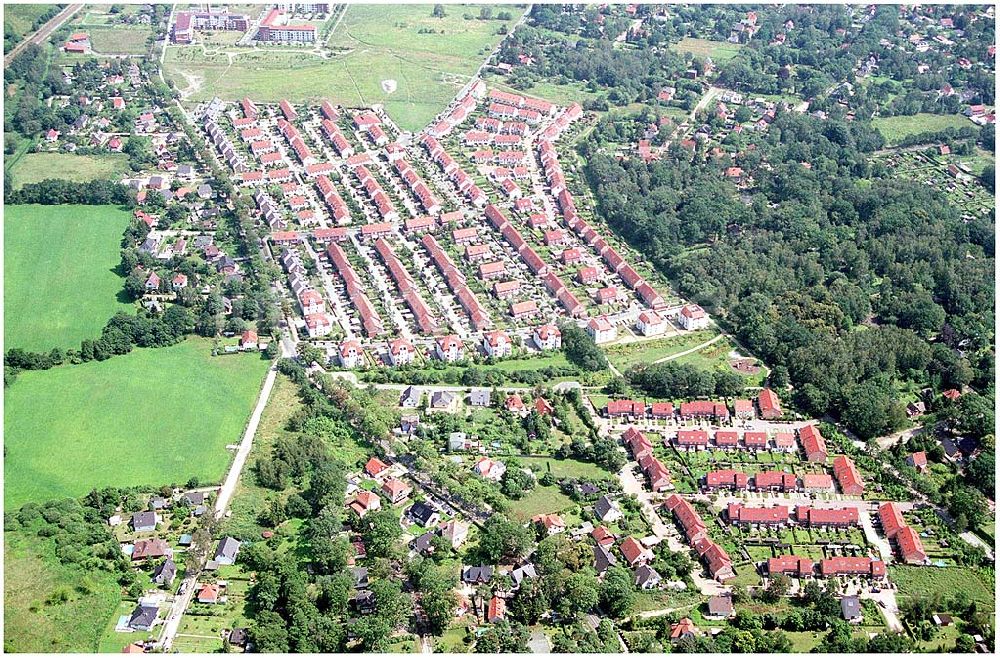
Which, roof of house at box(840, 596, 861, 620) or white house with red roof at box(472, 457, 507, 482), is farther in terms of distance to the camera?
white house with red roof at box(472, 457, 507, 482)

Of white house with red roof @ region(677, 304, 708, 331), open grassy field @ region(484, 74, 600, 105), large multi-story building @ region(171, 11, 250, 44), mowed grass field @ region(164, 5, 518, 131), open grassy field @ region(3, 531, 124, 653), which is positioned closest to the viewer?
open grassy field @ region(3, 531, 124, 653)

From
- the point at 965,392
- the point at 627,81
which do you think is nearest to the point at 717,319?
the point at 965,392

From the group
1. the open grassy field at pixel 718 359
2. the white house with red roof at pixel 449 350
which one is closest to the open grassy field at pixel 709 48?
the open grassy field at pixel 718 359

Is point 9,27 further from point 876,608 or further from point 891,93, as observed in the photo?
point 876,608

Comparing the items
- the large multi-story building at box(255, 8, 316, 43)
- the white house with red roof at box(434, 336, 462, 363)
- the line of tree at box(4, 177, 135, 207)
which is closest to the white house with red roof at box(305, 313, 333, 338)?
the white house with red roof at box(434, 336, 462, 363)

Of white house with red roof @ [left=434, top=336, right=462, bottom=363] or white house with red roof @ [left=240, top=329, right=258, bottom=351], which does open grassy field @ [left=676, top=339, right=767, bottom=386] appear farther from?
white house with red roof @ [left=240, top=329, right=258, bottom=351]
